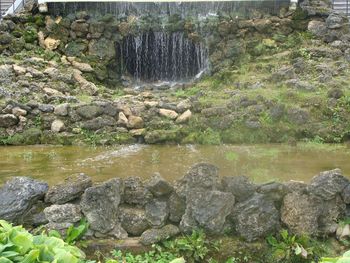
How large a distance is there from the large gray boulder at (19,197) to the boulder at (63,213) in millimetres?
221

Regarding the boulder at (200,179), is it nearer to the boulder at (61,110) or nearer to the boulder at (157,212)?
the boulder at (157,212)

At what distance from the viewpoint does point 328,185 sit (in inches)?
246

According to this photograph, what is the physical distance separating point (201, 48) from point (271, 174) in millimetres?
9399

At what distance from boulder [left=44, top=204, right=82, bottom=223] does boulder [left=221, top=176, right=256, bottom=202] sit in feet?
5.82

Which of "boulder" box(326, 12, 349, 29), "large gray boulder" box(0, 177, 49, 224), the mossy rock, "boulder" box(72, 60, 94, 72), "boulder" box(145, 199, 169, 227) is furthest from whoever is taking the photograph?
the mossy rock

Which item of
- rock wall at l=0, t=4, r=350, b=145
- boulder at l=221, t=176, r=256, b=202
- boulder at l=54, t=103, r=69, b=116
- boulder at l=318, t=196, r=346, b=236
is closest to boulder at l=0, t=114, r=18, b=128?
rock wall at l=0, t=4, r=350, b=145

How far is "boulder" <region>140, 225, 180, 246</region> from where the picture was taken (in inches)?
237

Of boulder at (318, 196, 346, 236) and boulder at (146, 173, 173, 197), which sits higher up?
boulder at (146, 173, 173, 197)

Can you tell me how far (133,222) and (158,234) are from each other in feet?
1.19

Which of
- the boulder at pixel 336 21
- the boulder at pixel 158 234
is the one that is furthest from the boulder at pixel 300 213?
the boulder at pixel 336 21

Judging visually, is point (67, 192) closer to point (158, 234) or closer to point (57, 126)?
point (158, 234)

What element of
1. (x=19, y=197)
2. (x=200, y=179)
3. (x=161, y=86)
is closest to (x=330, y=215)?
(x=200, y=179)

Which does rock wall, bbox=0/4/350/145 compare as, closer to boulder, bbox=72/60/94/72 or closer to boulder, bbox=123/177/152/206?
boulder, bbox=72/60/94/72

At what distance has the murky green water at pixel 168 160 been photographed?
823 cm
